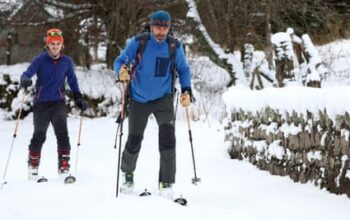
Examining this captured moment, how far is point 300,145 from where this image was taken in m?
6.07

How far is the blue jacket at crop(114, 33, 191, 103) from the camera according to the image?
5.21 metres

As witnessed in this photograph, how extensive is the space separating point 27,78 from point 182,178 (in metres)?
2.26

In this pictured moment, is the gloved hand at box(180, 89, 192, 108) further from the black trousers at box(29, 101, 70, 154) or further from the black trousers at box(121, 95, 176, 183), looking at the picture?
the black trousers at box(29, 101, 70, 154)

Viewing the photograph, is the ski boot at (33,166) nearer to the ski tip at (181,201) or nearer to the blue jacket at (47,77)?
the blue jacket at (47,77)

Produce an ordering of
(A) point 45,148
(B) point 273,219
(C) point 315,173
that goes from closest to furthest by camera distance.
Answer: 1. (B) point 273,219
2. (C) point 315,173
3. (A) point 45,148

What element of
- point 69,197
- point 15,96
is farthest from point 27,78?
point 15,96

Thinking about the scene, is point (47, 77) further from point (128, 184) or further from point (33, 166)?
point (128, 184)

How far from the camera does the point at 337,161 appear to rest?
17.5 feet

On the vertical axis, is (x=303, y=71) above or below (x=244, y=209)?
above

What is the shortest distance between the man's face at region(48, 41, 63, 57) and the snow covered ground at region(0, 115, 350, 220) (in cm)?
144

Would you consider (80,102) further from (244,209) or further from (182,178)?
(244,209)

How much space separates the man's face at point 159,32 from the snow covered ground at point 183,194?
1.45 metres

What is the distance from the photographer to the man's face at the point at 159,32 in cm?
514

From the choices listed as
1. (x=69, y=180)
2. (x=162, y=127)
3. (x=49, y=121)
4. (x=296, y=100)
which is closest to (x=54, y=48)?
(x=49, y=121)
